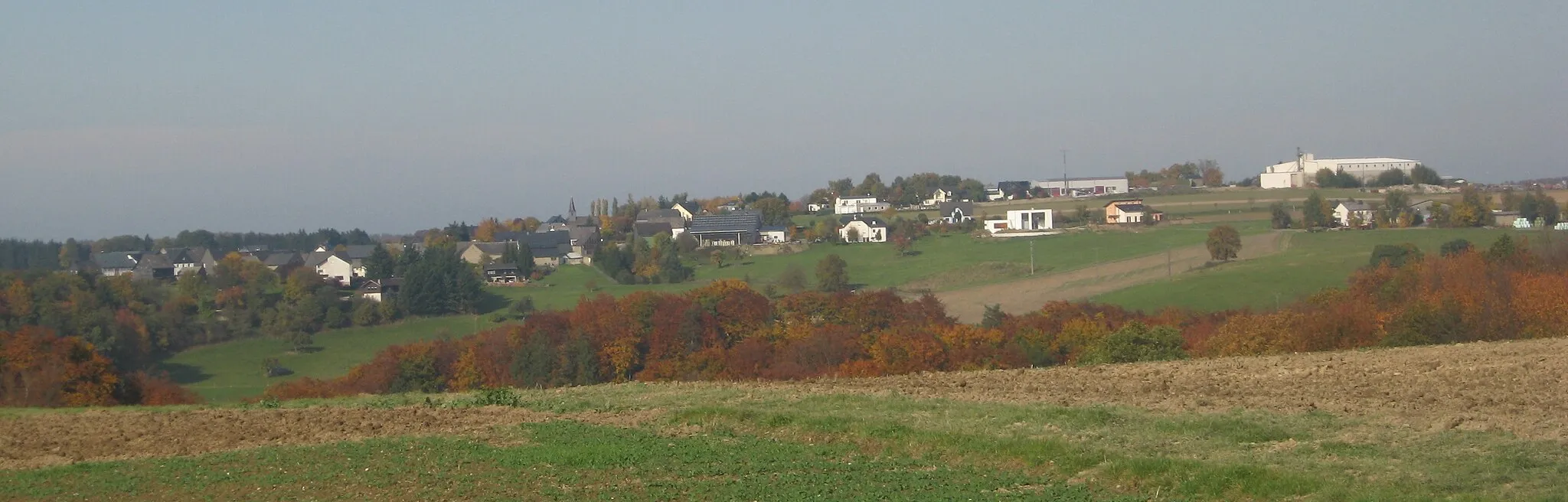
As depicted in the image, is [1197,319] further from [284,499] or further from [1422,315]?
[284,499]

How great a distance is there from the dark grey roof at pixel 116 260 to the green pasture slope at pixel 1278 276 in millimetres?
97387

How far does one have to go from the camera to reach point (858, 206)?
130m

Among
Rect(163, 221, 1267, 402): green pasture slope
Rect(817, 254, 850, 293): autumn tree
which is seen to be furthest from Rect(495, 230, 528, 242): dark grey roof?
Rect(817, 254, 850, 293): autumn tree

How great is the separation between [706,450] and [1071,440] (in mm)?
4421

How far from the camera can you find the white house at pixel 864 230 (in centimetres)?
10081

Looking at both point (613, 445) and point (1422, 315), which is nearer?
point (613, 445)

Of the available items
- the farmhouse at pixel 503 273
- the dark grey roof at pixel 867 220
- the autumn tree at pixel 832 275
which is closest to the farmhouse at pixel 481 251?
the farmhouse at pixel 503 273

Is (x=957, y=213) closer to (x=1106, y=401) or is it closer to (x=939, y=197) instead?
(x=939, y=197)

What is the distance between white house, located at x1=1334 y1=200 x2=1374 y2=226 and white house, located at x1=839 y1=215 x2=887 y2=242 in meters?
33.9

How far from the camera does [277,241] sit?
159875mm

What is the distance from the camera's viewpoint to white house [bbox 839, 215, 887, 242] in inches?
3969

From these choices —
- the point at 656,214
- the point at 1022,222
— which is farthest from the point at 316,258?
the point at 1022,222

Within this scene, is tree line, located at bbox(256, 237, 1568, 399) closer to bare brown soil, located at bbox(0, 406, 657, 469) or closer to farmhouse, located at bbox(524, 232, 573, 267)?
bare brown soil, located at bbox(0, 406, 657, 469)

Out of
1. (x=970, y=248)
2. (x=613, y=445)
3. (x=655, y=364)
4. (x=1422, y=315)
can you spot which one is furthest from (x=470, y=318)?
(x=613, y=445)
